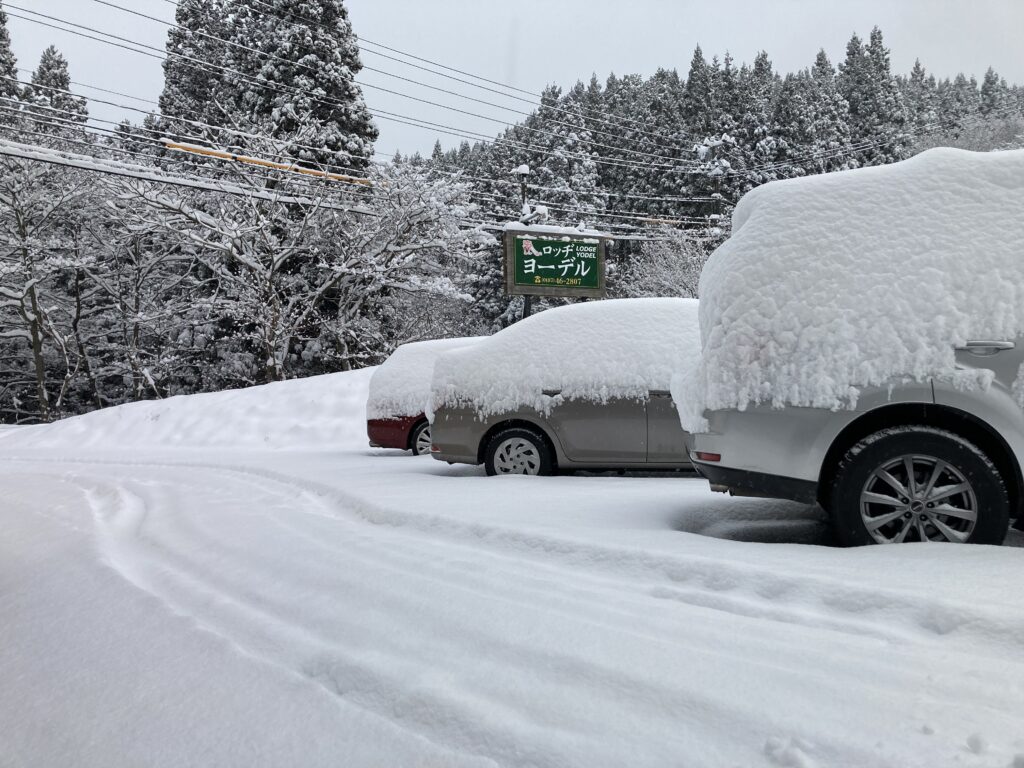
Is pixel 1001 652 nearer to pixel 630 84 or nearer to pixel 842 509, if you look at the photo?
pixel 842 509

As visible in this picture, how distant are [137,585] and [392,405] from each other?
20.3 feet

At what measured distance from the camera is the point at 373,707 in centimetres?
219

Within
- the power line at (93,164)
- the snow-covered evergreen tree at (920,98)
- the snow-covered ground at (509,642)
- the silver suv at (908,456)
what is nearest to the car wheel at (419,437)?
the snow-covered ground at (509,642)

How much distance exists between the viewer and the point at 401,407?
31.8ft

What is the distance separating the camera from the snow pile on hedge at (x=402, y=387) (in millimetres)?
9664

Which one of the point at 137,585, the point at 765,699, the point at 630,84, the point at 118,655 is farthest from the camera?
the point at 630,84

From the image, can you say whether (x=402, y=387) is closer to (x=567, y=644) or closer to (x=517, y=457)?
(x=517, y=457)

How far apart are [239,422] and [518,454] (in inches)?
348

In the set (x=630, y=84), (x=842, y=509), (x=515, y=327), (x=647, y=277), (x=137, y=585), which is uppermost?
(x=630, y=84)

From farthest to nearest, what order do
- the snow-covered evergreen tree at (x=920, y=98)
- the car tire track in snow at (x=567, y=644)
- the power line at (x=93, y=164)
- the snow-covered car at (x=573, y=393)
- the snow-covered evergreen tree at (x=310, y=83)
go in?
the snow-covered evergreen tree at (x=920, y=98) → the snow-covered evergreen tree at (x=310, y=83) → the power line at (x=93, y=164) → the snow-covered car at (x=573, y=393) → the car tire track in snow at (x=567, y=644)

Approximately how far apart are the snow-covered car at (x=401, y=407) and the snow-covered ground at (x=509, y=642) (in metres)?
4.67

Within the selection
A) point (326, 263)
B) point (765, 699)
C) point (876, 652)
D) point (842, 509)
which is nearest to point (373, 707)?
point (765, 699)

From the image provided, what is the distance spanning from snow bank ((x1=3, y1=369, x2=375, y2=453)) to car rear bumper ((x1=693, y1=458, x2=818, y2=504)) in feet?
29.7

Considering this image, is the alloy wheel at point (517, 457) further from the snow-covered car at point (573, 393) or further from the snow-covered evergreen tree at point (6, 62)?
the snow-covered evergreen tree at point (6, 62)
